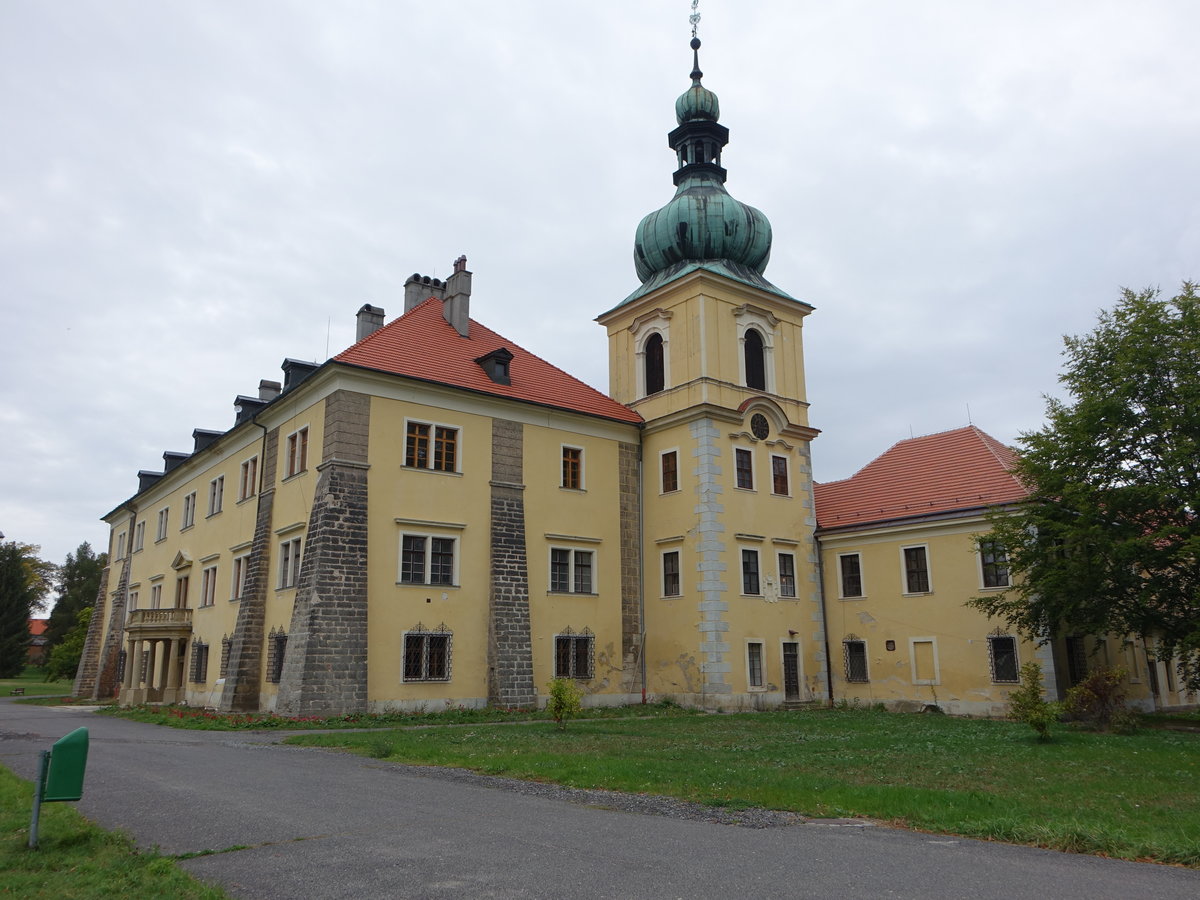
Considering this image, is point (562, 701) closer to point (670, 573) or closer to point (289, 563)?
point (289, 563)

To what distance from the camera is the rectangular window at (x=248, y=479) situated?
2818cm

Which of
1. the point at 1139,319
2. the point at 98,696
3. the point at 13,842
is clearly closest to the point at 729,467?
the point at 1139,319

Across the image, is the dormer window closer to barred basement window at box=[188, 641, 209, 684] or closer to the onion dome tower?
the onion dome tower

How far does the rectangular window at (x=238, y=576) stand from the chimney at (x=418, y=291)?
9.42m

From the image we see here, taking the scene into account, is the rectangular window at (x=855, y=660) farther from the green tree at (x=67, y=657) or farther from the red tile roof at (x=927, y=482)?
the green tree at (x=67, y=657)

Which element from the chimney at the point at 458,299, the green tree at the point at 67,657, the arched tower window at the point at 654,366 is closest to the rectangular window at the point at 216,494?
the chimney at the point at 458,299

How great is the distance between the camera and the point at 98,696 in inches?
1452

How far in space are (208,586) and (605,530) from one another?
13.8 meters

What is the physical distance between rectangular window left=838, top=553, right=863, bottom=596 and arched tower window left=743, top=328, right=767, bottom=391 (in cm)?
621

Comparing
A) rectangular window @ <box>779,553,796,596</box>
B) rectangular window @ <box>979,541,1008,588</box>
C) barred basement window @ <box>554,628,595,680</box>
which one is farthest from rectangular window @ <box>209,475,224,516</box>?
rectangular window @ <box>979,541,1008,588</box>

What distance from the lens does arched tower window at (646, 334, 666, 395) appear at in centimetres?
3058

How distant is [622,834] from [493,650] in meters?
17.0

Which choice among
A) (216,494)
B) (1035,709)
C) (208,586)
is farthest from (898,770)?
(216,494)

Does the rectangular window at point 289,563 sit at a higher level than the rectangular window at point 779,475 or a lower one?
lower
